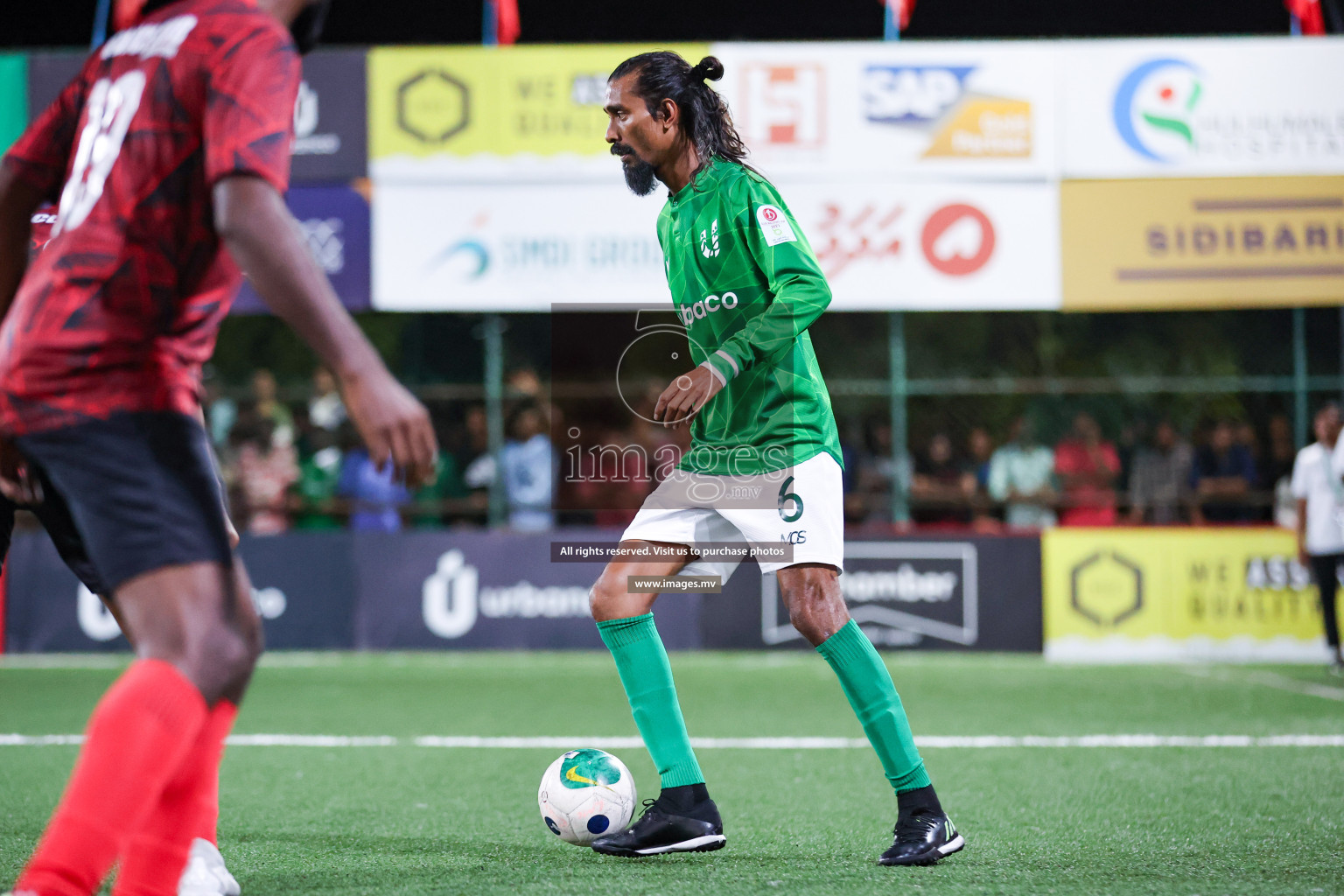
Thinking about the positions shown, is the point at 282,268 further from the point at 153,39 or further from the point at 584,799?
the point at 584,799

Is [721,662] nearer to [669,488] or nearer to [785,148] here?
[785,148]

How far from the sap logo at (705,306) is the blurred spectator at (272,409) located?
8791 mm

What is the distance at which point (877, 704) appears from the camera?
3.72 m

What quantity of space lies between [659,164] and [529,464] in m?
8.10

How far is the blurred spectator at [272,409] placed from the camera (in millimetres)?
12086

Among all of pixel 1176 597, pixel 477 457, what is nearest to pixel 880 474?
pixel 1176 597

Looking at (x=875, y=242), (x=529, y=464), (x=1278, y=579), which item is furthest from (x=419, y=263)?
(x=1278, y=579)

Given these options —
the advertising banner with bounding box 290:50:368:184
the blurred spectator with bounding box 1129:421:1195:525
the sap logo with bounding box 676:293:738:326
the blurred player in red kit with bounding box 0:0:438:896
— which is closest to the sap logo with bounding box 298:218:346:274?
the advertising banner with bounding box 290:50:368:184

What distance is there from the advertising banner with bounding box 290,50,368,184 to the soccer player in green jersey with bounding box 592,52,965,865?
315 inches

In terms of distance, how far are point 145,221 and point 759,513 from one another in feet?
6.48

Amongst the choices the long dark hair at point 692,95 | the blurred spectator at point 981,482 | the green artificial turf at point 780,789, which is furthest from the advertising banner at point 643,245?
→ the long dark hair at point 692,95

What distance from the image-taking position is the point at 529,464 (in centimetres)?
1198

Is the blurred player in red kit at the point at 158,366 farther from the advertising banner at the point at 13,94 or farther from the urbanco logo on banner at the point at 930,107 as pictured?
the advertising banner at the point at 13,94

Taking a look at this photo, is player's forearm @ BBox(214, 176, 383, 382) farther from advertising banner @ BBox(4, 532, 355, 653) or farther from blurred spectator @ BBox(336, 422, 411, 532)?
blurred spectator @ BBox(336, 422, 411, 532)
